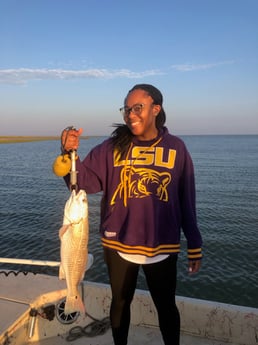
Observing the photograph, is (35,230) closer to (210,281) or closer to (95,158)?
(210,281)

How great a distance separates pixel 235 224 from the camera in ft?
60.3

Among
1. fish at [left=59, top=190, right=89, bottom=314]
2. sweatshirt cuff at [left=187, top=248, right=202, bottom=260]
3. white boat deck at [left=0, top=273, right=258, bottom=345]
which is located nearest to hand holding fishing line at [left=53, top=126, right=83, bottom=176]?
fish at [left=59, top=190, right=89, bottom=314]

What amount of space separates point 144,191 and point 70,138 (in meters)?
0.95

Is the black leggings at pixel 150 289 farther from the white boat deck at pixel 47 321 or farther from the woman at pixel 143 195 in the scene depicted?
the white boat deck at pixel 47 321

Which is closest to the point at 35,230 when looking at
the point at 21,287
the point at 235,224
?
the point at 235,224

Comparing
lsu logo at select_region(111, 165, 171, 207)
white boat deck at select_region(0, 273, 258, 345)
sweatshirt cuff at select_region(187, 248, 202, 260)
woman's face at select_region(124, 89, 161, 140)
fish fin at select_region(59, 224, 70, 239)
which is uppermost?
woman's face at select_region(124, 89, 161, 140)

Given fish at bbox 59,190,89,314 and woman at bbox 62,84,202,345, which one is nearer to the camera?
fish at bbox 59,190,89,314

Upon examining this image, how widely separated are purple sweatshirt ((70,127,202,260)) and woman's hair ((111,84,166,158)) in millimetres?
70

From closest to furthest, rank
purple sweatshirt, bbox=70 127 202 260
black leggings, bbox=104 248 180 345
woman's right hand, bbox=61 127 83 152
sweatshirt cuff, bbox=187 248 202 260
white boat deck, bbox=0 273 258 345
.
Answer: woman's right hand, bbox=61 127 83 152 → purple sweatshirt, bbox=70 127 202 260 → black leggings, bbox=104 248 180 345 → sweatshirt cuff, bbox=187 248 202 260 → white boat deck, bbox=0 273 258 345

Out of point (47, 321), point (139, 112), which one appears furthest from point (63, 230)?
point (47, 321)

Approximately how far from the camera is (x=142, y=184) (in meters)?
3.31

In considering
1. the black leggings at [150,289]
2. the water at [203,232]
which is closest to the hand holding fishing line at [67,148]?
the black leggings at [150,289]

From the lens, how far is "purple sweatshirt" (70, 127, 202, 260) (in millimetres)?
3287

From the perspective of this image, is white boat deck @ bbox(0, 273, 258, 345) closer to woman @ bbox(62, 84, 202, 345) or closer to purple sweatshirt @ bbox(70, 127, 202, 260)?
woman @ bbox(62, 84, 202, 345)
